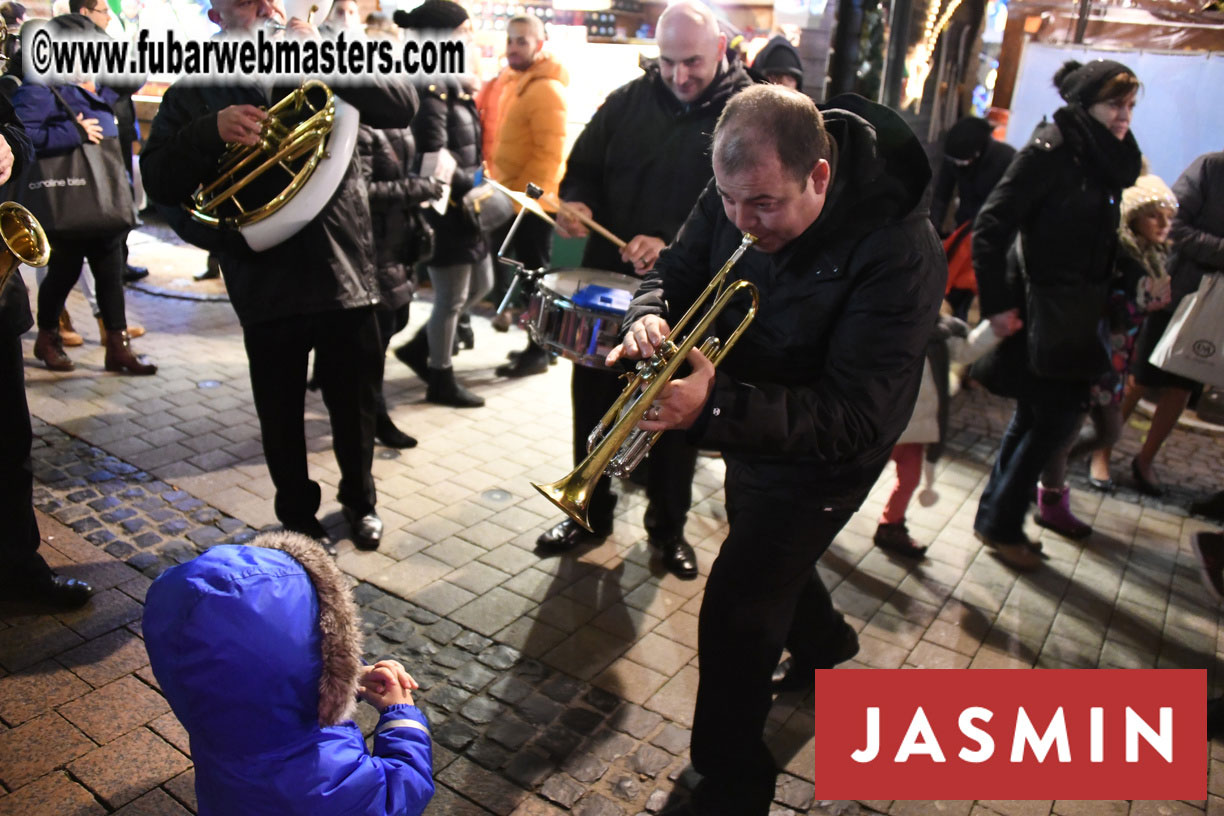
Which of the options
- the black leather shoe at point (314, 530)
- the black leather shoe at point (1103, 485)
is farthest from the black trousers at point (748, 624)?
the black leather shoe at point (1103, 485)

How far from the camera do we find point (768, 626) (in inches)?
103

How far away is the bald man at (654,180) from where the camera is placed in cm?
385

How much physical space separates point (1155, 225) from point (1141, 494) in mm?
1883

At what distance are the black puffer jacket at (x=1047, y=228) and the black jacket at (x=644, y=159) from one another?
131 cm

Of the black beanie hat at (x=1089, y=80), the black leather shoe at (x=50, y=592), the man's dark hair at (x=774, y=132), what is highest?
the black beanie hat at (x=1089, y=80)

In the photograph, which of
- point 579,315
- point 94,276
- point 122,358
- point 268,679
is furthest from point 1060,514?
point 94,276

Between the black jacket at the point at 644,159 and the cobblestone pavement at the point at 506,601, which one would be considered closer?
the cobblestone pavement at the point at 506,601

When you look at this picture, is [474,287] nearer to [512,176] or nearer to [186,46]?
[512,176]

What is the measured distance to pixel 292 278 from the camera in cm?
→ 361

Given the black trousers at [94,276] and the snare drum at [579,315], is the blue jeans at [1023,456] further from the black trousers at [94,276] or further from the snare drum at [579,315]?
the black trousers at [94,276]

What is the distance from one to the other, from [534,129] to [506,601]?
11.7 feet

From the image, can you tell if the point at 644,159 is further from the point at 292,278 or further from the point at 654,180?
the point at 292,278

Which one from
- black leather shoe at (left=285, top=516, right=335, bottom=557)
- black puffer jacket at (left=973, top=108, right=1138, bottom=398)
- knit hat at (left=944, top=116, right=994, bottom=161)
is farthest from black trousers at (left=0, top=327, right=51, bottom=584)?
knit hat at (left=944, top=116, right=994, bottom=161)

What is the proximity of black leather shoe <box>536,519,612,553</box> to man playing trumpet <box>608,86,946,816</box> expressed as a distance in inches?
63.6
